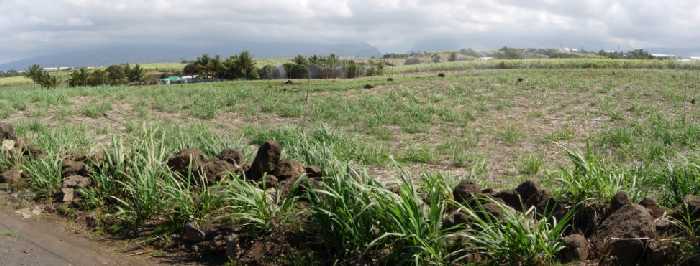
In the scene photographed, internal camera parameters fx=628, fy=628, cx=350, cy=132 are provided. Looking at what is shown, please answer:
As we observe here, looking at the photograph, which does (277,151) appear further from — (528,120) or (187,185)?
(528,120)

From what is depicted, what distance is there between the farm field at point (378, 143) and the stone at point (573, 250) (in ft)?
0.45

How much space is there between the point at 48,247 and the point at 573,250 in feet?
14.1

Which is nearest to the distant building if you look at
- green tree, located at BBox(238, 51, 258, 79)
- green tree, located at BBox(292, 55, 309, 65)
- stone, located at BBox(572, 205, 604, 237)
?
green tree, located at BBox(292, 55, 309, 65)

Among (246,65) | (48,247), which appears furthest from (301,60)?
(48,247)

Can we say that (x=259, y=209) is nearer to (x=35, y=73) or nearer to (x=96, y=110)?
(x=96, y=110)

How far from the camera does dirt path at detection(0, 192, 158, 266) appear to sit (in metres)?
5.09

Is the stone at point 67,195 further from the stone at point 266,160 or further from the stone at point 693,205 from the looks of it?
the stone at point 693,205

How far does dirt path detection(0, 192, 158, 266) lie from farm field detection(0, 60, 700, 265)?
36cm

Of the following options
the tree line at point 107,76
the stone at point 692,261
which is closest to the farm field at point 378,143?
the stone at point 692,261

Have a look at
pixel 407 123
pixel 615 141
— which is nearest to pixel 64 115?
pixel 407 123

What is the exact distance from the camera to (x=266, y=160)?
6.24 meters

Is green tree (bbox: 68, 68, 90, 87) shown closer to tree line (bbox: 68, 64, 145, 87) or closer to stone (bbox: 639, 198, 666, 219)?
tree line (bbox: 68, 64, 145, 87)

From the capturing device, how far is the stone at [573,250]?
406cm

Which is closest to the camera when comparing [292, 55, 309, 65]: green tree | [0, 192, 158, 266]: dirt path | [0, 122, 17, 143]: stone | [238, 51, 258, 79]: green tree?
[0, 192, 158, 266]: dirt path
